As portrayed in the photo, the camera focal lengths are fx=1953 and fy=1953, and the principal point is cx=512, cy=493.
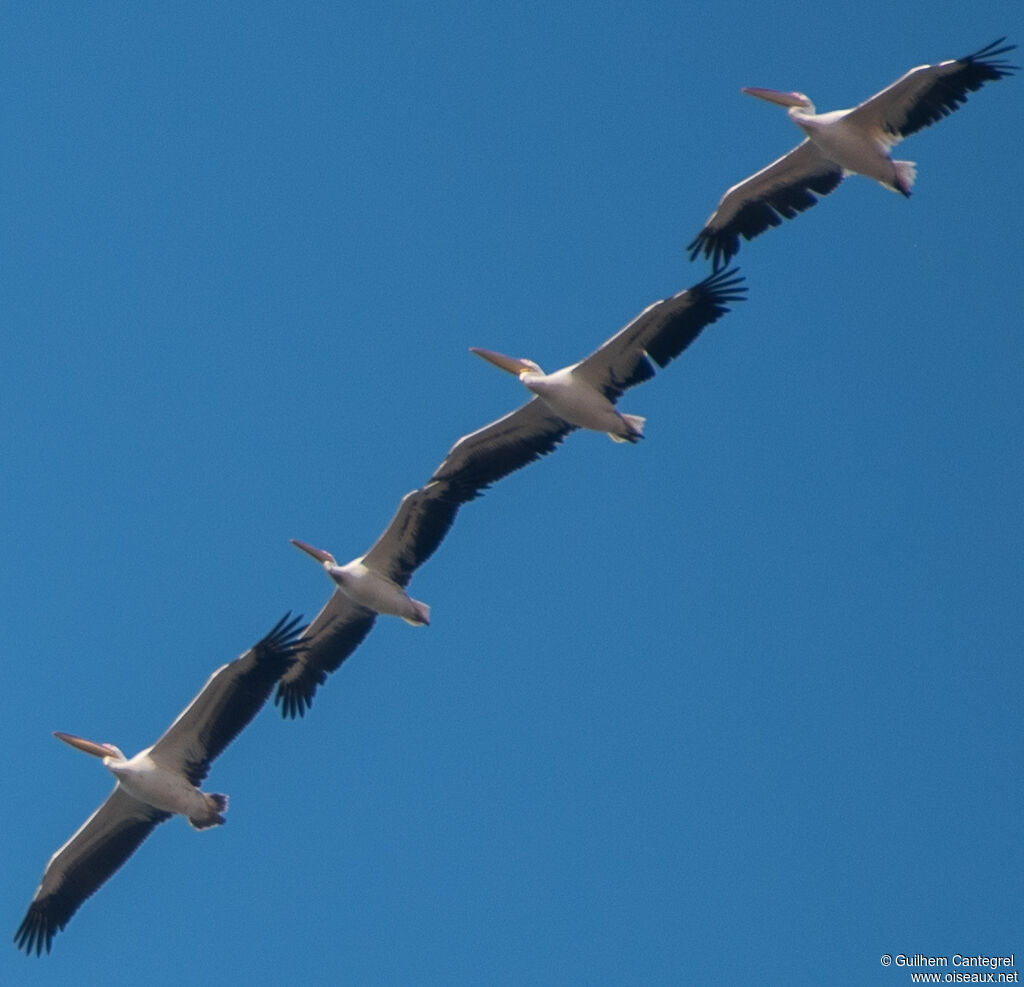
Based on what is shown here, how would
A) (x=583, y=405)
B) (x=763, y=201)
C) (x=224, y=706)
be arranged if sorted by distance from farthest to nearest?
(x=763, y=201)
(x=583, y=405)
(x=224, y=706)

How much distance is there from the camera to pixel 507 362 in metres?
21.8

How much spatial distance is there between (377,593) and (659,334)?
422cm

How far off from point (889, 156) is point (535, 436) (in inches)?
193

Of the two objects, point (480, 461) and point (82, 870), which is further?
point (480, 461)

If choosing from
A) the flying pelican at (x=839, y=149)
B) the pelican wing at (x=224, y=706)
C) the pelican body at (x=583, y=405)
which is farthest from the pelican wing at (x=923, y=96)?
the pelican wing at (x=224, y=706)

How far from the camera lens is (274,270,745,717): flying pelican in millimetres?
20422

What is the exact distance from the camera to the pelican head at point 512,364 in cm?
2155

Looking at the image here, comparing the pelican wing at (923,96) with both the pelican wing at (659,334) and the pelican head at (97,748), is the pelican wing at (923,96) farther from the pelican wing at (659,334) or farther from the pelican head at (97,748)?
the pelican head at (97,748)

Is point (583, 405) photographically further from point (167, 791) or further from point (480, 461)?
point (167, 791)

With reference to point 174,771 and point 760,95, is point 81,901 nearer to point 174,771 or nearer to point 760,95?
point 174,771

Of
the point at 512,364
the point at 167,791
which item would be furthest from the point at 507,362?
the point at 167,791

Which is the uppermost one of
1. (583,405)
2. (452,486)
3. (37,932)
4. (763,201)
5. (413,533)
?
(763,201)

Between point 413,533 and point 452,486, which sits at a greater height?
point 452,486

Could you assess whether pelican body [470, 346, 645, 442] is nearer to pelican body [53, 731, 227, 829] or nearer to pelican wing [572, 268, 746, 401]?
pelican wing [572, 268, 746, 401]
